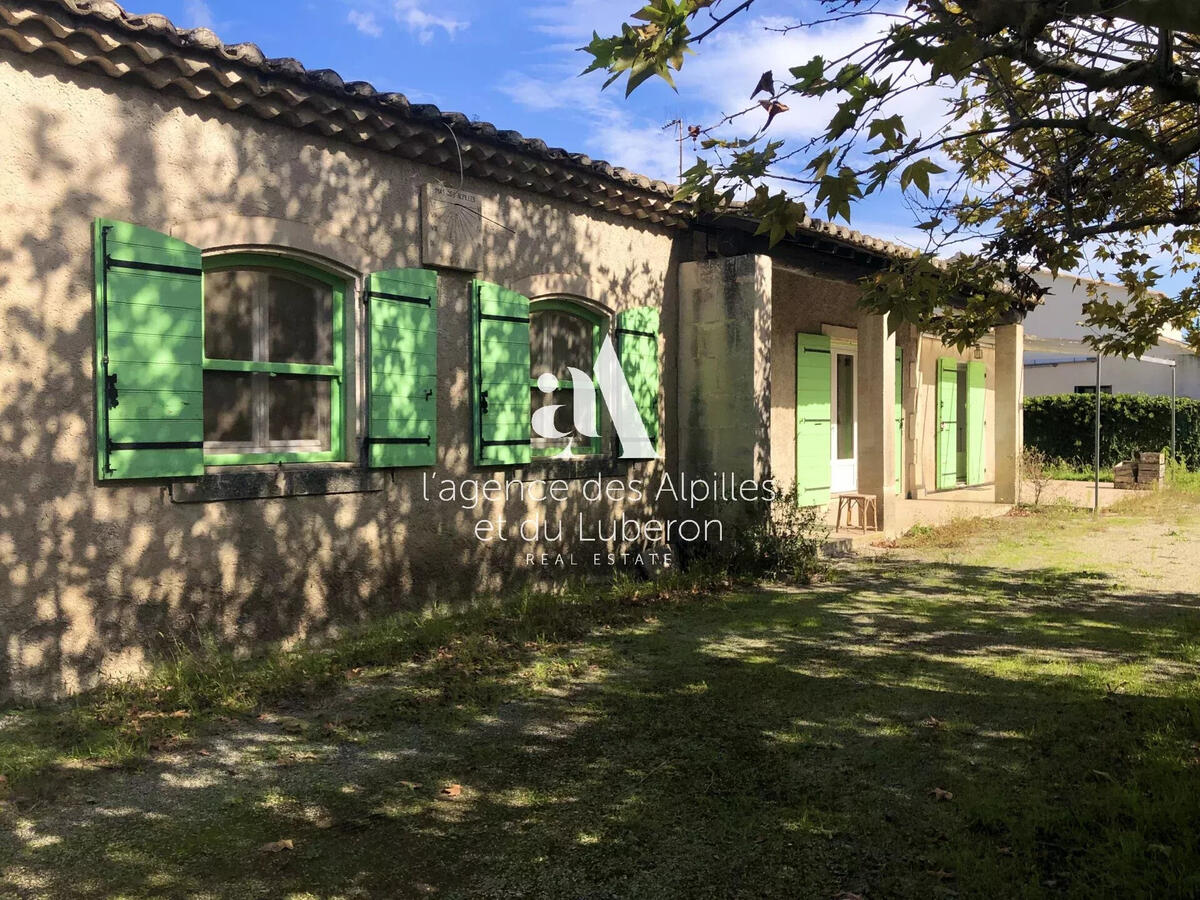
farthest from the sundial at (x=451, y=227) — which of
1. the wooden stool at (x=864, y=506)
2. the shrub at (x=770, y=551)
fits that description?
the wooden stool at (x=864, y=506)

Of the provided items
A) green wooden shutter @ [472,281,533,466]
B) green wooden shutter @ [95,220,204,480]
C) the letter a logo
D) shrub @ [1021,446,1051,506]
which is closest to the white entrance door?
shrub @ [1021,446,1051,506]

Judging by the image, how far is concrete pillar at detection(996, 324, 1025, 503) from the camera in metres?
13.1

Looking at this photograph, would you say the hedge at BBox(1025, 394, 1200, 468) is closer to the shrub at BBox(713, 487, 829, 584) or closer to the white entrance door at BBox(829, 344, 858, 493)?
the white entrance door at BBox(829, 344, 858, 493)

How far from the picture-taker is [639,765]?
12.9ft

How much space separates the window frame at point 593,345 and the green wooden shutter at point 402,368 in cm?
113

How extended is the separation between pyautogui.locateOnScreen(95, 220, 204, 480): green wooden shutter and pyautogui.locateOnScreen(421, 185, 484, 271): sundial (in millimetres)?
1716

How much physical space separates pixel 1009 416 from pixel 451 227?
32.5 ft

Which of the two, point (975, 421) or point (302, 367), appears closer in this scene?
point (302, 367)

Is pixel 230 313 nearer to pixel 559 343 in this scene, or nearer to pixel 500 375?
pixel 500 375

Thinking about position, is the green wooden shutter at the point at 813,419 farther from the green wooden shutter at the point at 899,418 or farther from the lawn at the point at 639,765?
the lawn at the point at 639,765

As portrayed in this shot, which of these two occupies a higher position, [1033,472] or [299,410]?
[299,410]

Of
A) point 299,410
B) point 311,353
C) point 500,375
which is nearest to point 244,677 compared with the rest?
point 299,410

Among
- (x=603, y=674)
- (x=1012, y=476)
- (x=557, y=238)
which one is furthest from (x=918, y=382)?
(x=603, y=674)

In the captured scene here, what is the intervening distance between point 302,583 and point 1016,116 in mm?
5168
